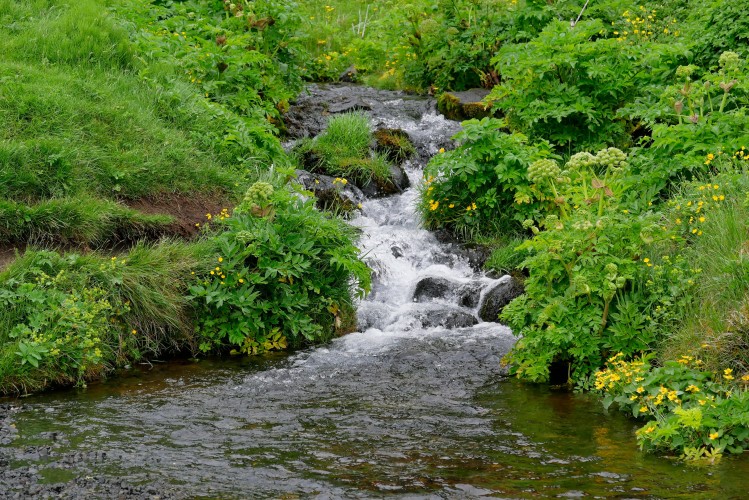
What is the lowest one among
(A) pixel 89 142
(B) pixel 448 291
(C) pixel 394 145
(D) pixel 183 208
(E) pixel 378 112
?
(B) pixel 448 291

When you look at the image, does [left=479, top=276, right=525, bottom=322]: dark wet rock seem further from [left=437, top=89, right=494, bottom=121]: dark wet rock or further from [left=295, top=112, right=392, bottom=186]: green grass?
[left=437, top=89, right=494, bottom=121]: dark wet rock

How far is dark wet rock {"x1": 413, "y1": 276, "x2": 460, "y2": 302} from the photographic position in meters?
9.62

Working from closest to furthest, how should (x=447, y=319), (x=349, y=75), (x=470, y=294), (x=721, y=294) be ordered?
(x=721, y=294) < (x=447, y=319) < (x=470, y=294) < (x=349, y=75)

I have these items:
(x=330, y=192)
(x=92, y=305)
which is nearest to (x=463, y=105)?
(x=330, y=192)

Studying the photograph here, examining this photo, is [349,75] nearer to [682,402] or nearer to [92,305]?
[92,305]

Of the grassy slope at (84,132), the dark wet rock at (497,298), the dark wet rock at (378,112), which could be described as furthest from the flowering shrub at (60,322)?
the dark wet rock at (378,112)

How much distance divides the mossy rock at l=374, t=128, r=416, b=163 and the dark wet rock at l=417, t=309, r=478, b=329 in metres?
3.56

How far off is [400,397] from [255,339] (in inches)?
74.3

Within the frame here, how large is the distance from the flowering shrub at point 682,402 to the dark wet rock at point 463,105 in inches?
278

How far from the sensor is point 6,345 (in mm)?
7129

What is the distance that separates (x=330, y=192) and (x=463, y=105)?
3.43 meters

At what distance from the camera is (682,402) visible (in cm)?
612

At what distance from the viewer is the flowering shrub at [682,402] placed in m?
5.68

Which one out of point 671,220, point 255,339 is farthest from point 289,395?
point 671,220
